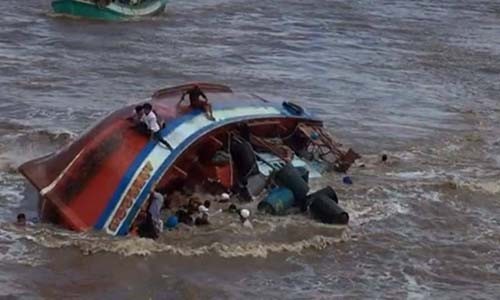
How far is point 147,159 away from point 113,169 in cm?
49

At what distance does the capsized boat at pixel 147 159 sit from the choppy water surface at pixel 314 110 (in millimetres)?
419

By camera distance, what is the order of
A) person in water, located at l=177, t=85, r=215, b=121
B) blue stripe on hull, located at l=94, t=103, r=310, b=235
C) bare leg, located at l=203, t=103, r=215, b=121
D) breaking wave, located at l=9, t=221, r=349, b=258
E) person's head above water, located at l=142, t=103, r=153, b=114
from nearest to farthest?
breaking wave, located at l=9, t=221, r=349, b=258 → blue stripe on hull, located at l=94, t=103, r=310, b=235 → person's head above water, located at l=142, t=103, r=153, b=114 → bare leg, located at l=203, t=103, r=215, b=121 → person in water, located at l=177, t=85, r=215, b=121

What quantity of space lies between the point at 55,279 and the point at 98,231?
3.44 feet

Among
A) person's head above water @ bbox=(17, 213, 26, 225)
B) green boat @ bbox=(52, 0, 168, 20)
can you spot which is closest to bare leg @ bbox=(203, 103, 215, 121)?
person's head above water @ bbox=(17, 213, 26, 225)

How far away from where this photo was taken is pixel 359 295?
1263 centimetres

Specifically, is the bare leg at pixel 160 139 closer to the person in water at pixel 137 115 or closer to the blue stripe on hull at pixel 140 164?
the blue stripe on hull at pixel 140 164

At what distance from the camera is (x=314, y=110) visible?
2259 centimetres

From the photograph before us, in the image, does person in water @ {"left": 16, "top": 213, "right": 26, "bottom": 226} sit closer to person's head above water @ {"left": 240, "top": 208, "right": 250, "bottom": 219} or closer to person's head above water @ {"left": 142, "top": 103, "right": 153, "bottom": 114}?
person's head above water @ {"left": 142, "top": 103, "right": 153, "bottom": 114}

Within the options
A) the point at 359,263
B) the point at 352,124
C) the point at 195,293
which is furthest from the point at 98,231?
the point at 352,124

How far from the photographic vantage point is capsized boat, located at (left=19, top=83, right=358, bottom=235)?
535 inches

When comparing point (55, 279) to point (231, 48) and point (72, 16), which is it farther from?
point (72, 16)

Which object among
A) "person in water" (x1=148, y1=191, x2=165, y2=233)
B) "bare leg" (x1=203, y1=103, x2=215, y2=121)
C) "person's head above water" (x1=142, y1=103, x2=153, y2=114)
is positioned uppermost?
"person's head above water" (x1=142, y1=103, x2=153, y2=114)

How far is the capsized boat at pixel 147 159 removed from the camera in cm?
1359

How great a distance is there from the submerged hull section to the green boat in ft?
71.2
